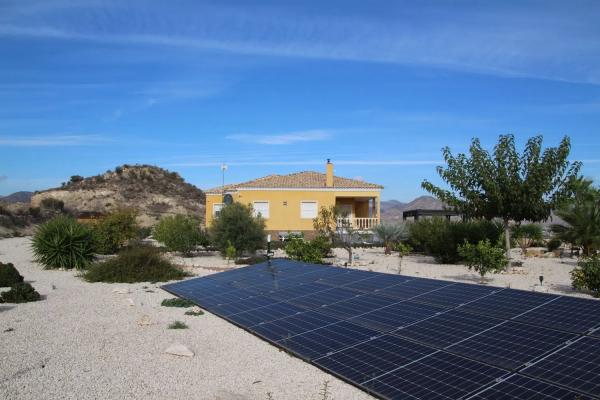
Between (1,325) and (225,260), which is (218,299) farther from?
(225,260)

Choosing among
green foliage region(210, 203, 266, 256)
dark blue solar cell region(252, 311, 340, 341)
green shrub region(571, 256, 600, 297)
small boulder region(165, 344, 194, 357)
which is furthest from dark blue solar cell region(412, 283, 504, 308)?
green foliage region(210, 203, 266, 256)

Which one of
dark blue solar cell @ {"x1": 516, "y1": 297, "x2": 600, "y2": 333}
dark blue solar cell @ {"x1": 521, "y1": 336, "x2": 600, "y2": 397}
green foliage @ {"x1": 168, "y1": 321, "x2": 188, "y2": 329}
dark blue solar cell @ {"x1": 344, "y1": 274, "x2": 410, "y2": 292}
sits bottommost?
green foliage @ {"x1": 168, "y1": 321, "x2": 188, "y2": 329}

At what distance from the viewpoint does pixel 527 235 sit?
92.2 ft

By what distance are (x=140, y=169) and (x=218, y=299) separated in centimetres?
6251

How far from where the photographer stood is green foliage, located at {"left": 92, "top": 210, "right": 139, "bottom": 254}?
22638mm

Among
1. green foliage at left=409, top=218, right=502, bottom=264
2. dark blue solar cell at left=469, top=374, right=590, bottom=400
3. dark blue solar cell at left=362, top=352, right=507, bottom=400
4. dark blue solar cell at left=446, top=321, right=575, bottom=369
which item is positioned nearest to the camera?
dark blue solar cell at left=469, top=374, right=590, bottom=400

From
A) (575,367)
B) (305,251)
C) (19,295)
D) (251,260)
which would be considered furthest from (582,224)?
(19,295)

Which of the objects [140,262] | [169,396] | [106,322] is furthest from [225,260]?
[169,396]

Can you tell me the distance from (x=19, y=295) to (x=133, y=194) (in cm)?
5294

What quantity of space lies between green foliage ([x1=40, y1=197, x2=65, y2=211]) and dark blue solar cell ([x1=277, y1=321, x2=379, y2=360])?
5459 cm

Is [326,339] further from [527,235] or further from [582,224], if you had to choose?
[527,235]

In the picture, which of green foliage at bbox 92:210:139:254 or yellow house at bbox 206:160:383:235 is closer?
green foliage at bbox 92:210:139:254

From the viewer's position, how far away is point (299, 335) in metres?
8.18

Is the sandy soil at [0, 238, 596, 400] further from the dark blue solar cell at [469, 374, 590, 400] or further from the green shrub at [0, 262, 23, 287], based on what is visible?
the green shrub at [0, 262, 23, 287]
